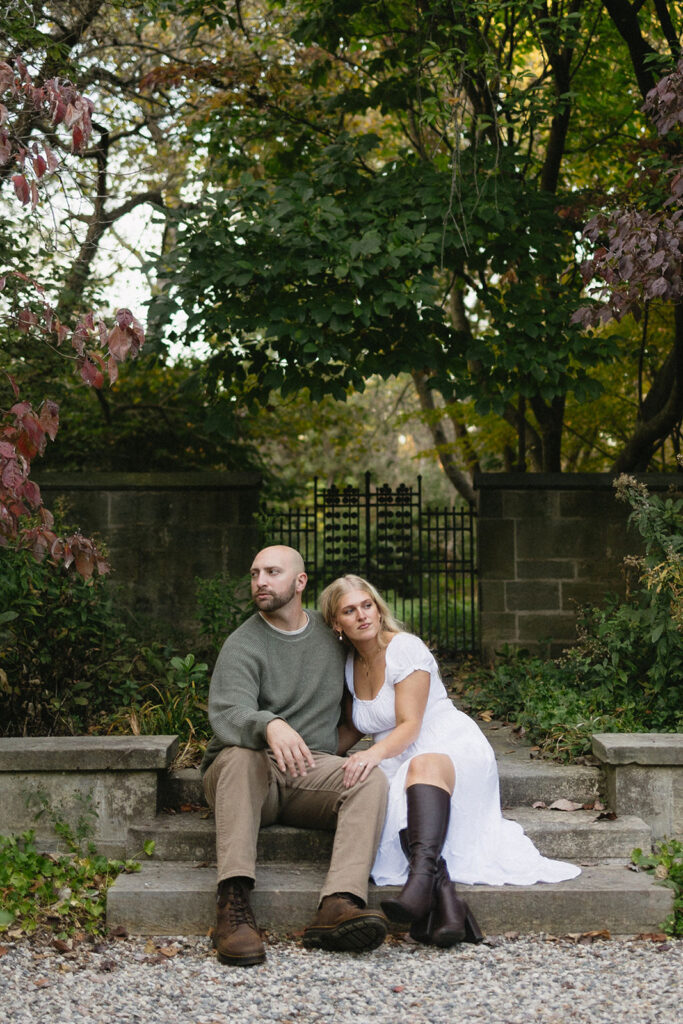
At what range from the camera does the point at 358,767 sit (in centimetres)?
387

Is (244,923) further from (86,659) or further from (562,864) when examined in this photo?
(86,659)

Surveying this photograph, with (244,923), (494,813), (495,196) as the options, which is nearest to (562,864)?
(494,813)

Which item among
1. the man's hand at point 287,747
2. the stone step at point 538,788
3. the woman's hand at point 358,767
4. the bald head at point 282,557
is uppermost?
the bald head at point 282,557

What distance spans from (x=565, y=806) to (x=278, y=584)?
1.67 metres

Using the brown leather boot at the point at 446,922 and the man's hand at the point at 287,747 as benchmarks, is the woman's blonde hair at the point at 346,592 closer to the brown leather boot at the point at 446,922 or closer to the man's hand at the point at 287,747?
the man's hand at the point at 287,747

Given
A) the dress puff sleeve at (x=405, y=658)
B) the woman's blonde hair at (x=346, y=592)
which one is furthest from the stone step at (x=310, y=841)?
the woman's blonde hair at (x=346, y=592)

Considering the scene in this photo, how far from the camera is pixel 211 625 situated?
568 centimetres

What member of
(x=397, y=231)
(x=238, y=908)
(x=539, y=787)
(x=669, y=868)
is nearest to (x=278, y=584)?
(x=238, y=908)

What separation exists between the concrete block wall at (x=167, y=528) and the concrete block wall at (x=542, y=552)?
1768mm

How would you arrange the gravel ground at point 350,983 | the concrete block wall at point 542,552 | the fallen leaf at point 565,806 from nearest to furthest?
the gravel ground at point 350,983 < the fallen leaf at point 565,806 < the concrete block wall at point 542,552

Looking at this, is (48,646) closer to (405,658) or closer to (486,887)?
(405,658)

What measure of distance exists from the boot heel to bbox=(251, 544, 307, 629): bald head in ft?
4.27

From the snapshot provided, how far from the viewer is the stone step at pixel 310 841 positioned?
4281mm

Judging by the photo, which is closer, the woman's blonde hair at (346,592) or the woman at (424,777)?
the woman at (424,777)
